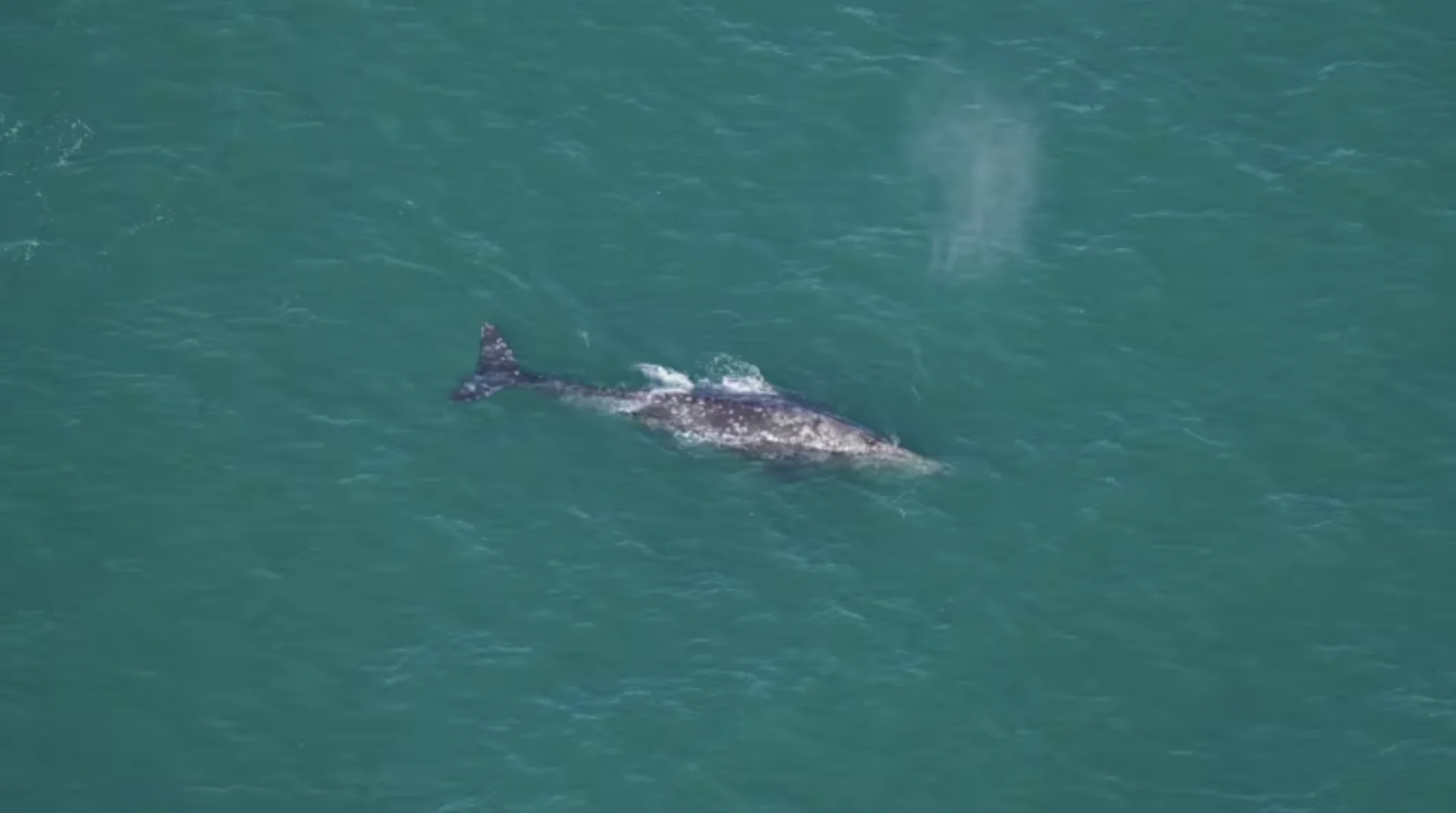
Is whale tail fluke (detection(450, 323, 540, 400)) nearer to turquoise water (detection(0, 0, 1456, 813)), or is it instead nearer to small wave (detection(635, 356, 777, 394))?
turquoise water (detection(0, 0, 1456, 813))

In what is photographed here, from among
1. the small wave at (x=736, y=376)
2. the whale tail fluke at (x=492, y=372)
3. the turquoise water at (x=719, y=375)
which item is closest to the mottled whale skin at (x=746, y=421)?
the whale tail fluke at (x=492, y=372)

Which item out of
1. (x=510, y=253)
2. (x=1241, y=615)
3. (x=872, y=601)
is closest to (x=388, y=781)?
(x=872, y=601)

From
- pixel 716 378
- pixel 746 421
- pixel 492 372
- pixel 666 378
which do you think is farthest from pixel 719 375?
pixel 492 372

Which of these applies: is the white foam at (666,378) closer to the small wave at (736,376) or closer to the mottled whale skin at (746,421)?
the mottled whale skin at (746,421)

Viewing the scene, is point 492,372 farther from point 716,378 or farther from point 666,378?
point 716,378

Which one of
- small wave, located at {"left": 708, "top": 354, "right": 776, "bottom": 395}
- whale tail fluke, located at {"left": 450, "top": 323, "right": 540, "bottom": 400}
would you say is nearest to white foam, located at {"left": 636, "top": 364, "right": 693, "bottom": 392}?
small wave, located at {"left": 708, "top": 354, "right": 776, "bottom": 395}
